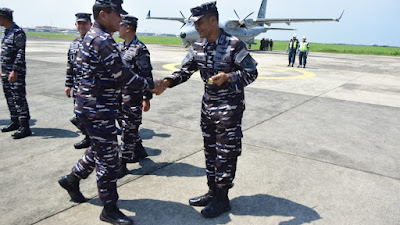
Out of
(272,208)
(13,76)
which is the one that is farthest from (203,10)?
(13,76)

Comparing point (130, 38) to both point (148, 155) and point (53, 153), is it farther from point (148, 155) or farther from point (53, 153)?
point (53, 153)

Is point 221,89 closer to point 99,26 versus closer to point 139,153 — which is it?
point 99,26

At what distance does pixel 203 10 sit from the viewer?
9.19 ft

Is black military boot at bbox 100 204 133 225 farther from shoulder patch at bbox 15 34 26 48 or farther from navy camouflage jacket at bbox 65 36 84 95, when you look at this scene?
shoulder patch at bbox 15 34 26 48

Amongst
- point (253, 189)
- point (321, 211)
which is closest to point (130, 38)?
point (253, 189)

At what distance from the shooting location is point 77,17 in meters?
4.64

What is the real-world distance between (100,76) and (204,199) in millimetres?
1689

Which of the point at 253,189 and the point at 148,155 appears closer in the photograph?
the point at 253,189

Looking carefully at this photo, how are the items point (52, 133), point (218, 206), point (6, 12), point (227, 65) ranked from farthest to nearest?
point (52, 133)
point (6, 12)
point (218, 206)
point (227, 65)

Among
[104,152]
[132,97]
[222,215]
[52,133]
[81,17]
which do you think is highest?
[81,17]

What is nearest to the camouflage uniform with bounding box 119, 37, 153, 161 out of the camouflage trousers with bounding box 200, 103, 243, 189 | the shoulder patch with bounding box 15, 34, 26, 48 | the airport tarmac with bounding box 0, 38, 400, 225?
the airport tarmac with bounding box 0, 38, 400, 225

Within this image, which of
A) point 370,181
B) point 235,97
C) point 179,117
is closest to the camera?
point 235,97

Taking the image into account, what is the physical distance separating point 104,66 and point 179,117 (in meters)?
4.01

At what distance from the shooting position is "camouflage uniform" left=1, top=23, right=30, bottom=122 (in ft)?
16.2
